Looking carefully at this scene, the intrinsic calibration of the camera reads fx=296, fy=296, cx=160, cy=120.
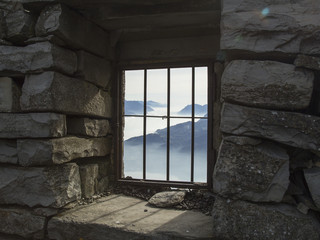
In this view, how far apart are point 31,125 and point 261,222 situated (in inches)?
72.7

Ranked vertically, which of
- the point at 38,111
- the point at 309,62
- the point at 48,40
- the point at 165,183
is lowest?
the point at 165,183

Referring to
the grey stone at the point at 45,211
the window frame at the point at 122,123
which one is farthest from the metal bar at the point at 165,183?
the grey stone at the point at 45,211

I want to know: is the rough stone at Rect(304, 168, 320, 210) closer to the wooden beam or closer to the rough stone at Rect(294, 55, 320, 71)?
the rough stone at Rect(294, 55, 320, 71)

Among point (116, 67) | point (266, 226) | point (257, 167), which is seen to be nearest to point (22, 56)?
point (116, 67)

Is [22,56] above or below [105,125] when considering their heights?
above

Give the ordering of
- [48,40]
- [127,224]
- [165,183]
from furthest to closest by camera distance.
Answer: [165,183]
[48,40]
[127,224]

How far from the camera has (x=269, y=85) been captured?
1.87 metres

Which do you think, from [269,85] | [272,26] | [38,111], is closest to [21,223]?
[38,111]

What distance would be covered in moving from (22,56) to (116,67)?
1019mm

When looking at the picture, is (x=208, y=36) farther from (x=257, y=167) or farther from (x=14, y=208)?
(x=14, y=208)

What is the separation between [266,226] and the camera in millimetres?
1851

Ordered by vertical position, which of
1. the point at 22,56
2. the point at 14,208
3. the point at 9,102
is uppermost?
the point at 22,56

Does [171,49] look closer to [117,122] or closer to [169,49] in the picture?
[169,49]

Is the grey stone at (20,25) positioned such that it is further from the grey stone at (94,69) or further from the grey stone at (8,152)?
the grey stone at (8,152)
